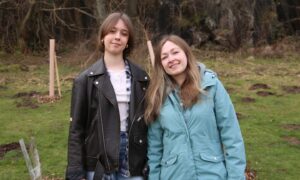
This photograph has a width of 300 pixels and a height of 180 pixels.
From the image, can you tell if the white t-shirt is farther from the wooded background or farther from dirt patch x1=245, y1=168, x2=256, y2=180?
the wooded background

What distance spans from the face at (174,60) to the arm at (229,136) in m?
0.25

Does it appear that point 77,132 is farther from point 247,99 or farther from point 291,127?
point 247,99

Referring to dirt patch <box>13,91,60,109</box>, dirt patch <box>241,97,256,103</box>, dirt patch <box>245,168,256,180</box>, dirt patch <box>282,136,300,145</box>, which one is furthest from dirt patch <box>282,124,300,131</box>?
dirt patch <box>13,91,60,109</box>

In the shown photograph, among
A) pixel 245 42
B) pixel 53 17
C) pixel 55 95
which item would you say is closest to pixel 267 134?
pixel 55 95

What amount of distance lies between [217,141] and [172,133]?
0.26m

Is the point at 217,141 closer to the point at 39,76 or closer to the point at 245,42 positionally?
the point at 39,76

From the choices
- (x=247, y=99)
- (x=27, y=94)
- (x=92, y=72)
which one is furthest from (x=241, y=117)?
(x=92, y=72)

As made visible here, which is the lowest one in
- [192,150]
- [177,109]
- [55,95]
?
[55,95]

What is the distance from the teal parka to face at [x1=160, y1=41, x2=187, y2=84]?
0.43ft

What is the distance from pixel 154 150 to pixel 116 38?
2.25 ft

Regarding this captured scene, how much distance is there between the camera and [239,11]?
19.0 m

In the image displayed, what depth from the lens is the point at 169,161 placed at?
304 cm

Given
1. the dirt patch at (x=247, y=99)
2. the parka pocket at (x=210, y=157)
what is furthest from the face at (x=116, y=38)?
the dirt patch at (x=247, y=99)

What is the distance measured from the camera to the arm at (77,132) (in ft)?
10.0
